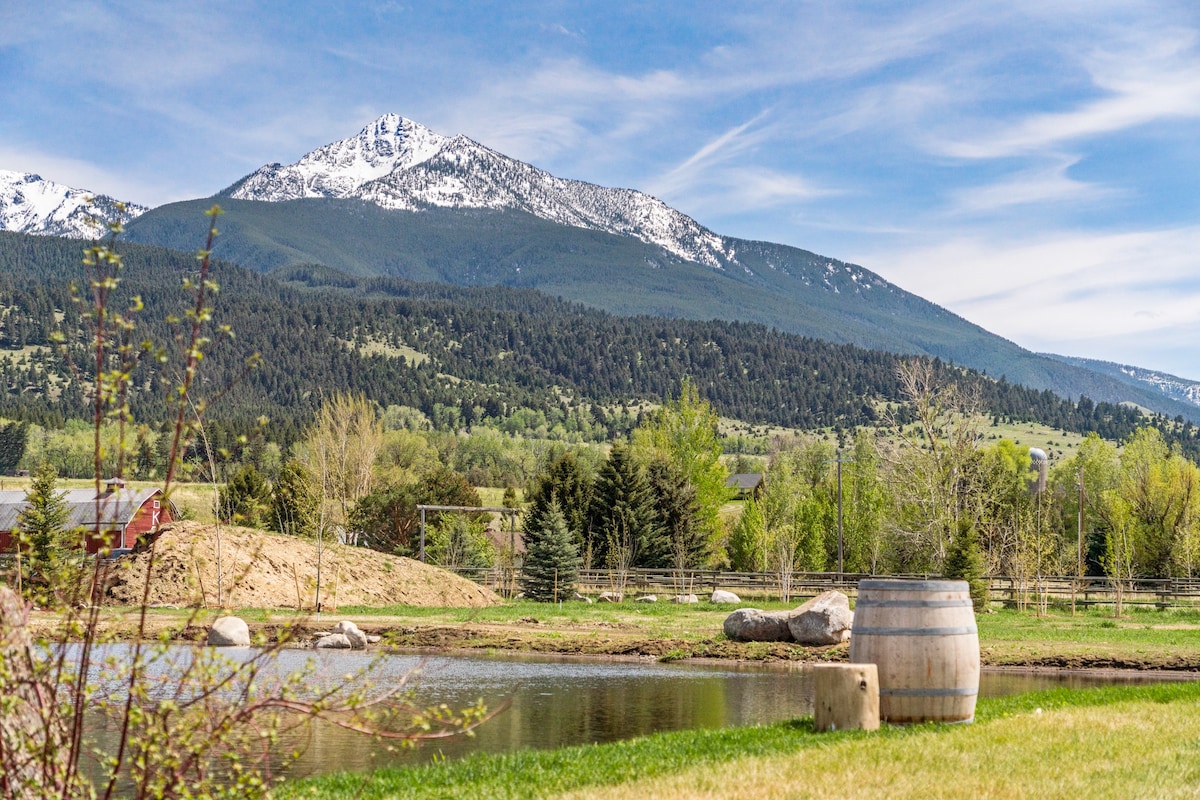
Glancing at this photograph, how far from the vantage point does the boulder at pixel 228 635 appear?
23.8m

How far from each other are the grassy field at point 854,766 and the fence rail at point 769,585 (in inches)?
1230

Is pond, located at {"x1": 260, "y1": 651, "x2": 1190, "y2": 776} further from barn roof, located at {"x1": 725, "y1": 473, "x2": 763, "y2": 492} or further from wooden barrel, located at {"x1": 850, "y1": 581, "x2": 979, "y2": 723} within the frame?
barn roof, located at {"x1": 725, "y1": 473, "x2": 763, "y2": 492}

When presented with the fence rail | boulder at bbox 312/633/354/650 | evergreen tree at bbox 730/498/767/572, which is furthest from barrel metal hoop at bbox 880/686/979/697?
evergreen tree at bbox 730/498/767/572

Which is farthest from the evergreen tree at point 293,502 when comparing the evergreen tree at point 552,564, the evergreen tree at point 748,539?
the evergreen tree at point 748,539

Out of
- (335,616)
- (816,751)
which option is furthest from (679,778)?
(335,616)

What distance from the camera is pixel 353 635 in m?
25.5

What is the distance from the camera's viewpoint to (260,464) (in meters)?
120

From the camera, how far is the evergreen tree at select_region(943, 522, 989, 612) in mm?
36031

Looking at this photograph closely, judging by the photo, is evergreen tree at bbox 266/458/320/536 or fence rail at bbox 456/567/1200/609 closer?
fence rail at bbox 456/567/1200/609

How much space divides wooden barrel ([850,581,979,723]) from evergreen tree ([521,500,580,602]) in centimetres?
3026

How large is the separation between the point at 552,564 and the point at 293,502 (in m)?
24.3

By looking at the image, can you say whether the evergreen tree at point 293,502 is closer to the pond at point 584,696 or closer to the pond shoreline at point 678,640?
the pond shoreline at point 678,640

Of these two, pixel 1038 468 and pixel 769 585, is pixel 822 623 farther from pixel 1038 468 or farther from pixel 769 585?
pixel 1038 468

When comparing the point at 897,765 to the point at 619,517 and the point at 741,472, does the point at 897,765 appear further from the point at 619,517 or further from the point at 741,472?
the point at 741,472
